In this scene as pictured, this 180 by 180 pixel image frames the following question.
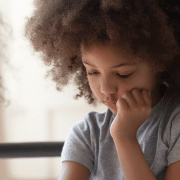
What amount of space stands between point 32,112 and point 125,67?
5.23 ft

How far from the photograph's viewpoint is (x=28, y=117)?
6.90 feet

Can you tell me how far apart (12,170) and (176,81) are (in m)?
1.86

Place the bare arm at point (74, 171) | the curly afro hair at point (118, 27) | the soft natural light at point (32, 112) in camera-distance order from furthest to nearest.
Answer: the soft natural light at point (32, 112) → the bare arm at point (74, 171) → the curly afro hair at point (118, 27)

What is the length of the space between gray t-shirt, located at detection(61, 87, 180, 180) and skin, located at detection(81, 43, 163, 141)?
86 millimetres

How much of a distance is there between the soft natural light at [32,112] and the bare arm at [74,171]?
3.75 ft

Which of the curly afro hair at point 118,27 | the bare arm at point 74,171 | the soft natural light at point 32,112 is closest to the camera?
the curly afro hair at point 118,27

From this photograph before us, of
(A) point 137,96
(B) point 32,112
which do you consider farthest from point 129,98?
(B) point 32,112

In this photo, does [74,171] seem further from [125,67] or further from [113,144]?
[125,67]

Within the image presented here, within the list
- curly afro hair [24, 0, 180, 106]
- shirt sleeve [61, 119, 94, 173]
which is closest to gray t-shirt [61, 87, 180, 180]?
shirt sleeve [61, 119, 94, 173]

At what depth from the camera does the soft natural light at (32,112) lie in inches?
75.2

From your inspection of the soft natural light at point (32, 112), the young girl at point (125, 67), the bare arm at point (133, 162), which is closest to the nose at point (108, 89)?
the young girl at point (125, 67)

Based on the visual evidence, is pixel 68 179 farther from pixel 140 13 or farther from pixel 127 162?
pixel 140 13

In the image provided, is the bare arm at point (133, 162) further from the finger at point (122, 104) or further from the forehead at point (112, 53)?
the forehead at point (112, 53)

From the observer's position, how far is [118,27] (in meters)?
0.57
